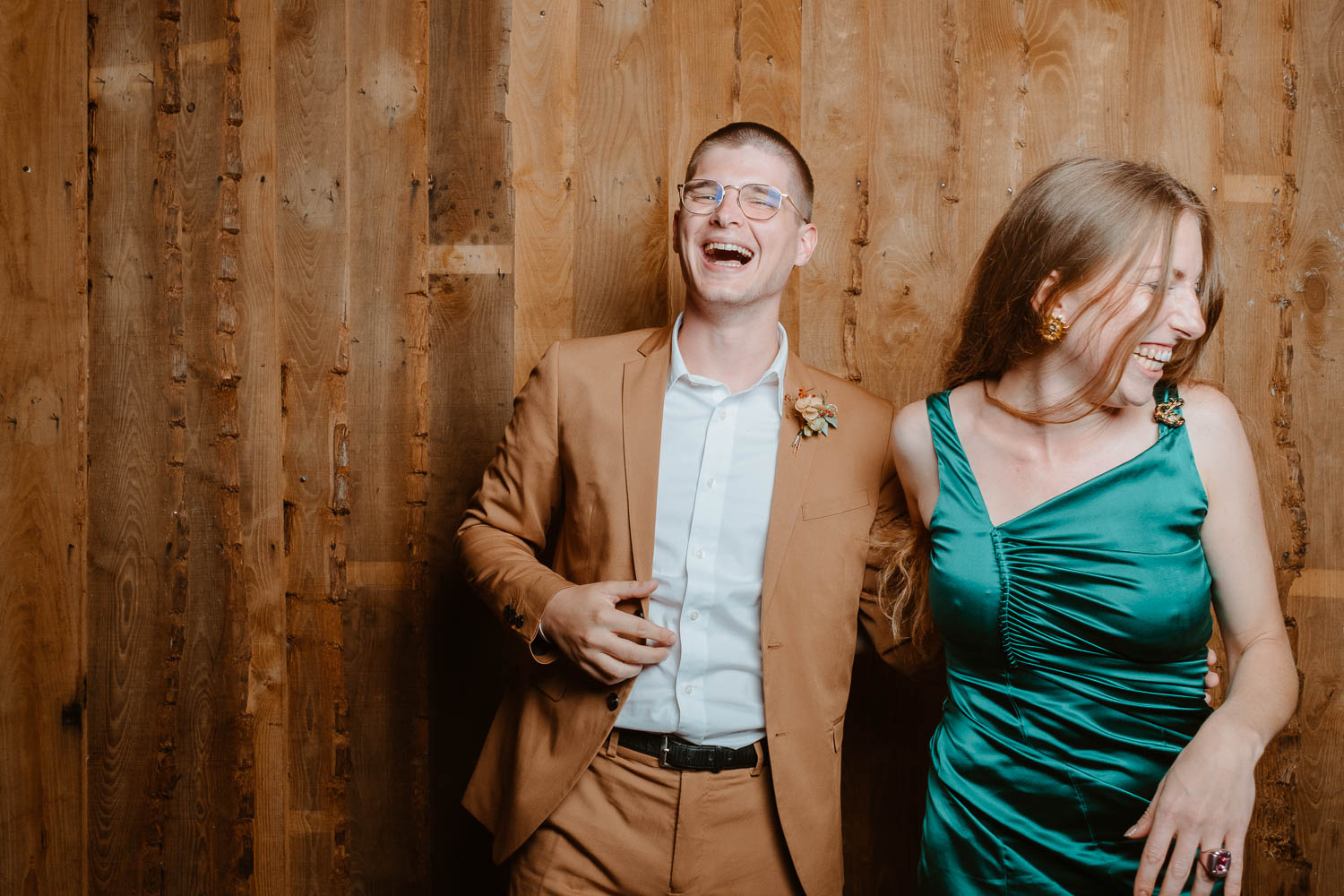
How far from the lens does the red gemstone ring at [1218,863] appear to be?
3.74ft

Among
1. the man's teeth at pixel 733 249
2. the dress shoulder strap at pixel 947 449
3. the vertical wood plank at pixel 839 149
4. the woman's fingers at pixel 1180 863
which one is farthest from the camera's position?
the vertical wood plank at pixel 839 149

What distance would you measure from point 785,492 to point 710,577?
0.21 metres

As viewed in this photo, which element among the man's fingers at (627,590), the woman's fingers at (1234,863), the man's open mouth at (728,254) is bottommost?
the woman's fingers at (1234,863)

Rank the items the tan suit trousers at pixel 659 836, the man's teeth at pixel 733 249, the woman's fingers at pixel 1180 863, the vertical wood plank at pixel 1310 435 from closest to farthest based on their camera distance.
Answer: the woman's fingers at pixel 1180 863 < the tan suit trousers at pixel 659 836 < the man's teeth at pixel 733 249 < the vertical wood plank at pixel 1310 435

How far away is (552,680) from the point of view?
1.67 meters

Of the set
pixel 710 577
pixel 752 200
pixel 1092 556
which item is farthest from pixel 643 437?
pixel 1092 556

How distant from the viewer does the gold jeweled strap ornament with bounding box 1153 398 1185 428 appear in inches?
53.5

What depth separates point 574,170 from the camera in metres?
2.27

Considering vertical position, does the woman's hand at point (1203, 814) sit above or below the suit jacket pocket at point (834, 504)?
below

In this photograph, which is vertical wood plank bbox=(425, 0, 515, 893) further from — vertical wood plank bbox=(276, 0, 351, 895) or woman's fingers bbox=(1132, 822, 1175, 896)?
woman's fingers bbox=(1132, 822, 1175, 896)

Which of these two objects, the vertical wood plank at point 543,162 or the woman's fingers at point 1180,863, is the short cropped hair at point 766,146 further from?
the woman's fingers at point 1180,863

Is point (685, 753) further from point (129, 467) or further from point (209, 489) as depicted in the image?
point (129, 467)

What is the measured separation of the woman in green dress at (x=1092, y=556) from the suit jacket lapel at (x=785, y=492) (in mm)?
274

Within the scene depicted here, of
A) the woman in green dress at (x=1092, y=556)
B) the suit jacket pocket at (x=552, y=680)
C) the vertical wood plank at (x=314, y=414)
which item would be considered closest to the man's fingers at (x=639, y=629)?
the suit jacket pocket at (x=552, y=680)
